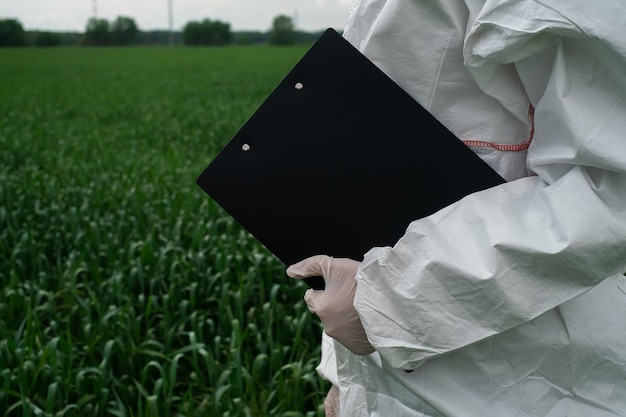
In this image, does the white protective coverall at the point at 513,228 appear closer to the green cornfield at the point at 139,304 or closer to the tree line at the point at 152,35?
the green cornfield at the point at 139,304

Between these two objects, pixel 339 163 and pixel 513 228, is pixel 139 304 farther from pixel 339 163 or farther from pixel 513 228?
pixel 513 228

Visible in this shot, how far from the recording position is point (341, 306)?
124cm

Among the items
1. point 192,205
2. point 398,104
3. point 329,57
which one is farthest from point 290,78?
point 192,205

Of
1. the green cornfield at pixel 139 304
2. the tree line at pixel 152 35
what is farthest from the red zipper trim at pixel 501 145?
the tree line at pixel 152 35

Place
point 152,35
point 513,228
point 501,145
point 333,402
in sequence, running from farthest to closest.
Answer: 1. point 152,35
2. point 333,402
3. point 501,145
4. point 513,228

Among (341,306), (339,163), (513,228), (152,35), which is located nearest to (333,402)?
(341,306)

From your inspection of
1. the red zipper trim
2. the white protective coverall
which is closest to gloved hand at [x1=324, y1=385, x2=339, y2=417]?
the white protective coverall

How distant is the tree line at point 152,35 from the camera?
63297mm

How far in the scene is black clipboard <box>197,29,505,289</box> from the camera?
1198 mm

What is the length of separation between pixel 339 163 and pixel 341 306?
0.76 feet

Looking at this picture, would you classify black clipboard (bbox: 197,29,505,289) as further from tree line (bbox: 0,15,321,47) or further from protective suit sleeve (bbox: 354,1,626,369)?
tree line (bbox: 0,15,321,47)

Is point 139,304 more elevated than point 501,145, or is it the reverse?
point 501,145

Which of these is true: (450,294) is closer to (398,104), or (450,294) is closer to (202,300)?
(398,104)

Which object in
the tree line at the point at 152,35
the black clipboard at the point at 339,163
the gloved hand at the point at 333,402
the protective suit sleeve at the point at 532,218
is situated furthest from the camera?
the tree line at the point at 152,35
